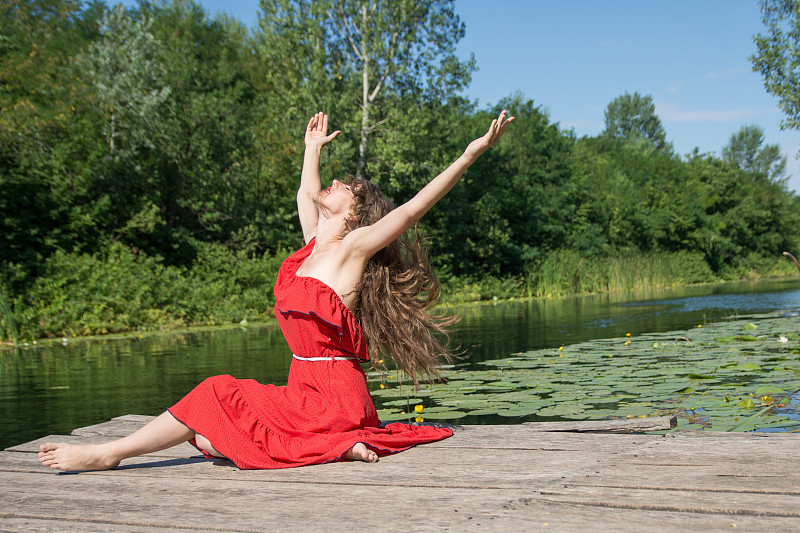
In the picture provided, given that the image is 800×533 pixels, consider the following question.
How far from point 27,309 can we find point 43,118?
4.84 metres

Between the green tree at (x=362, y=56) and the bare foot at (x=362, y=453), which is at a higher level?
the green tree at (x=362, y=56)

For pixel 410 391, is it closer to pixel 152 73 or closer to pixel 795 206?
pixel 152 73

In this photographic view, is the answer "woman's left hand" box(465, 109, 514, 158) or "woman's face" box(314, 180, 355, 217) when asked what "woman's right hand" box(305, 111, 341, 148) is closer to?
"woman's face" box(314, 180, 355, 217)

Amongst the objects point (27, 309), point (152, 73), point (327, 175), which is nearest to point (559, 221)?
point (327, 175)

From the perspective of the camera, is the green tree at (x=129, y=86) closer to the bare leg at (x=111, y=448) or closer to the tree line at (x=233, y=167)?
the tree line at (x=233, y=167)

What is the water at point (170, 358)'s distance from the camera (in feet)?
18.5

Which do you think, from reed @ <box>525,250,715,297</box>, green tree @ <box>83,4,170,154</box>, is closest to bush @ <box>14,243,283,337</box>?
green tree @ <box>83,4,170,154</box>

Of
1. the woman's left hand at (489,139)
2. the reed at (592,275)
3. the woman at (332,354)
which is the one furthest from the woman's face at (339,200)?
the reed at (592,275)

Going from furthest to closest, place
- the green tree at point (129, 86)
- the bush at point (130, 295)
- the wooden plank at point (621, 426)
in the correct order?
the green tree at point (129, 86)
the bush at point (130, 295)
the wooden plank at point (621, 426)

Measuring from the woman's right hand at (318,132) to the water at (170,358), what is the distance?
2537mm

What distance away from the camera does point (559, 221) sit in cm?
2972

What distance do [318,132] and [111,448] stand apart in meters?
1.94

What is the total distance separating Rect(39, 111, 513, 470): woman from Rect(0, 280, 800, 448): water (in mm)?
2364

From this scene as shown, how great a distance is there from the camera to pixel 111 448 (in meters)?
2.80
